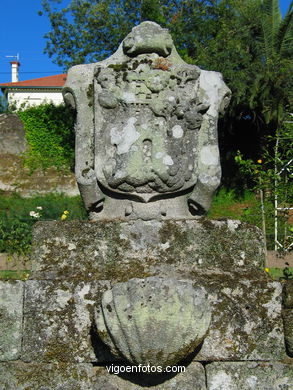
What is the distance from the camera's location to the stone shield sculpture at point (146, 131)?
381 centimetres

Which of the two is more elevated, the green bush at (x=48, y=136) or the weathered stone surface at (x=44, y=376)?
the green bush at (x=48, y=136)

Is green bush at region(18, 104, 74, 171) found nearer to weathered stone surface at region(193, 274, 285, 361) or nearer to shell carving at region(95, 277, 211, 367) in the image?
weathered stone surface at region(193, 274, 285, 361)

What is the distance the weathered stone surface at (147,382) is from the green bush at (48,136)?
56.9ft

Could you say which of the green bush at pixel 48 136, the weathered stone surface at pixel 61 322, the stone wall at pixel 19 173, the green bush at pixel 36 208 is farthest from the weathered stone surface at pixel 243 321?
the green bush at pixel 48 136

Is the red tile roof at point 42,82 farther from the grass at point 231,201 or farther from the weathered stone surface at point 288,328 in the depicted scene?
the weathered stone surface at point 288,328

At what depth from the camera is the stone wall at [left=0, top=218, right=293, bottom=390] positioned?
Result: 324 centimetres

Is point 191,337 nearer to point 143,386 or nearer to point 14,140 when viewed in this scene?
point 143,386

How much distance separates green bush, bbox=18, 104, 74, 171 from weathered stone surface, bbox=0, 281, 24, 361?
17122mm

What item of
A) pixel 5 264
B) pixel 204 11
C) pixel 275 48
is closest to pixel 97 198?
pixel 5 264

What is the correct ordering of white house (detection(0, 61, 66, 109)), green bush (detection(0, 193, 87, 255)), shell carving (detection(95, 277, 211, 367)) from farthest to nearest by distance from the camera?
white house (detection(0, 61, 66, 109)) < green bush (detection(0, 193, 87, 255)) < shell carving (detection(95, 277, 211, 367))

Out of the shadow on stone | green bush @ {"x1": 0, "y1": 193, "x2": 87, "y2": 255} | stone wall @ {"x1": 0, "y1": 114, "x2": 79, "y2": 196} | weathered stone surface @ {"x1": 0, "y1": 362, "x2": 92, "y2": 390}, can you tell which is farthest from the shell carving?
stone wall @ {"x1": 0, "y1": 114, "x2": 79, "y2": 196}

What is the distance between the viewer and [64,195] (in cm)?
1903

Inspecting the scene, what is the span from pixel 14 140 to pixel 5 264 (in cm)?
1192

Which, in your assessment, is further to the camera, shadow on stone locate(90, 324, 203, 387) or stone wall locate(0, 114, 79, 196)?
stone wall locate(0, 114, 79, 196)
